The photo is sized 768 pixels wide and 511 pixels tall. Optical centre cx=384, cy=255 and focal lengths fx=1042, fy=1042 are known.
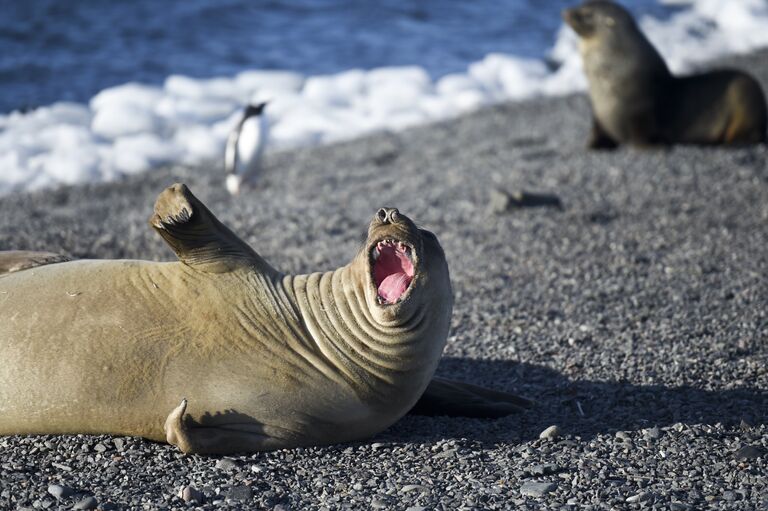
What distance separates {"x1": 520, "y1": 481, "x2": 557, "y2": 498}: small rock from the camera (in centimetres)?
327

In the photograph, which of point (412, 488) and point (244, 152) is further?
point (244, 152)

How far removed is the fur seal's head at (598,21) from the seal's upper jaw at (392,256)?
23.7 ft

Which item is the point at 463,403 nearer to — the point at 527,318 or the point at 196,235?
the point at 196,235

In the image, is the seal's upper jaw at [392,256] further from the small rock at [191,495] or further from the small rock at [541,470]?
the small rock at [191,495]

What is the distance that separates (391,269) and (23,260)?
1432mm

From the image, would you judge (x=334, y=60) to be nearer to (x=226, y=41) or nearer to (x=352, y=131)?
(x=226, y=41)

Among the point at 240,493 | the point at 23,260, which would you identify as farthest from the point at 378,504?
the point at 23,260

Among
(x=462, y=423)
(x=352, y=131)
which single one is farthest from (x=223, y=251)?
(x=352, y=131)

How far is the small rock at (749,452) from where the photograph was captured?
3535mm

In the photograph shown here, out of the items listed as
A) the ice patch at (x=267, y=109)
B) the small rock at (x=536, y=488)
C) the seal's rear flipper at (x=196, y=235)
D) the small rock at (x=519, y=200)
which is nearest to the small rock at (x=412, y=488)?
the small rock at (x=536, y=488)

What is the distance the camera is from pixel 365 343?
11.9 feet

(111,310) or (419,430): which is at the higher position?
(111,310)

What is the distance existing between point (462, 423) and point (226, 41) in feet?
45.8

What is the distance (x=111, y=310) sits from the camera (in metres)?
3.64
